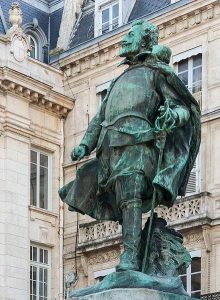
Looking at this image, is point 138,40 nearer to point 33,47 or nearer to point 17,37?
point 17,37

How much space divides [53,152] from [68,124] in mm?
944

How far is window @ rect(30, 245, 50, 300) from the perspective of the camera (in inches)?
1236

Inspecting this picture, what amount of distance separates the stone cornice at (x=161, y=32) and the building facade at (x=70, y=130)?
28 millimetres

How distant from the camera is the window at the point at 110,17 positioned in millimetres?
32906

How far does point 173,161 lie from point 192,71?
69.4ft

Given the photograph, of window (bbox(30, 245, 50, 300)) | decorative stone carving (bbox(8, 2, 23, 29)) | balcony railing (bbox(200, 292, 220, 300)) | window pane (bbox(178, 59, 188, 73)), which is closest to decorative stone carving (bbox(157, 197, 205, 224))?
balcony railing (bbox(200, 292, 220, 300))

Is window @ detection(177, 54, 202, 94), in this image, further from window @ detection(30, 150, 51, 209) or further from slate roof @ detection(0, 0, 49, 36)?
slate roof @ detection(0, 0, 49, 36)

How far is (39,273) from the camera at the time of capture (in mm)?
31688

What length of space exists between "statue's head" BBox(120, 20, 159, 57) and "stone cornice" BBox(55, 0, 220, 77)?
2087cm

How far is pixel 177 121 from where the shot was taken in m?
8.52

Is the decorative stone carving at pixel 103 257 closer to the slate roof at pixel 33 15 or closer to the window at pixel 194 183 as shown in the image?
the window at pixel 194 183

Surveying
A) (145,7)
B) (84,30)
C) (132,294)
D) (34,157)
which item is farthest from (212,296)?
(132,294)

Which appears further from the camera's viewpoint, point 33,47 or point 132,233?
point 33,47

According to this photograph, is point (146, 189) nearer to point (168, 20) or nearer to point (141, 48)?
point (141, 48)
